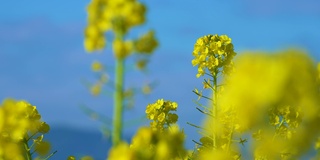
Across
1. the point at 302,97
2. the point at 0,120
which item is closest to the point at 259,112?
the point at 302,97

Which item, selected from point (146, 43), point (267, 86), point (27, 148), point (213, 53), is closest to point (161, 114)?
point (213, 53)

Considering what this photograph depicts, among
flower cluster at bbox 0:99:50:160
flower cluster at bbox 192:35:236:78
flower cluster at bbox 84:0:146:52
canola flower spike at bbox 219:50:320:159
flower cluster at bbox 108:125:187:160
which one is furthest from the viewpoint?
flower cluster at bbox 192:35:236:78

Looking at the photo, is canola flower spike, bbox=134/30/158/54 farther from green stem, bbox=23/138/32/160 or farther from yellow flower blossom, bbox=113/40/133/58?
green stem, bbox=23/138/32/160

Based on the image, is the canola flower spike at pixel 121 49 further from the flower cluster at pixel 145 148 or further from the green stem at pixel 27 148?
the green stem at pixel 27 148

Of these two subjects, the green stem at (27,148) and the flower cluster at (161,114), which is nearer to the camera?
the green stem at (27,148)

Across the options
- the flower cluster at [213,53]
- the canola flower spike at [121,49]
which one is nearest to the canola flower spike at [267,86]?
the canola flower spike at [121,49]

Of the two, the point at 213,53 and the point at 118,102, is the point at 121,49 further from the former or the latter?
the point at 213,53

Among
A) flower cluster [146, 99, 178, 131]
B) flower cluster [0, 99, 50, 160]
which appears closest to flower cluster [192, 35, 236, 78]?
flower cluster [146, 99, 178, 131]
